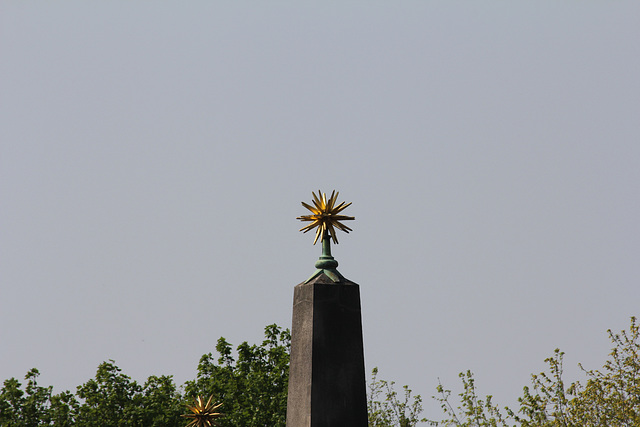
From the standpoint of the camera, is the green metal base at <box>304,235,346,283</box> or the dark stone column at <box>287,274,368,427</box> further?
the green metal base at <box>304,235,346,283</box>

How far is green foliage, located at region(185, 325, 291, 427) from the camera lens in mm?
28625

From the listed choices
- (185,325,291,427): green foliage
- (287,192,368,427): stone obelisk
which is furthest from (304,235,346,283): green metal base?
(185,325,291,427): green foliage

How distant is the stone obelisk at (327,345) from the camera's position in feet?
41.9

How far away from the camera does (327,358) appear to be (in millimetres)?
12930

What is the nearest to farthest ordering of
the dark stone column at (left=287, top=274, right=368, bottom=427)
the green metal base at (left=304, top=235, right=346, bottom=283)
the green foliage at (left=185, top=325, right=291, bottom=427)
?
the dark stone column at (left=287, top=274, right=368, bottom=427)
the green metal base at (left=304, top=235, right=346, bottom=283)
the green foliage at (left=185, top=325, right=291, bottom=427)

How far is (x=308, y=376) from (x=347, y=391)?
540mm

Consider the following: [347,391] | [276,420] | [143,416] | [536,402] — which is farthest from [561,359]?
[347,391]

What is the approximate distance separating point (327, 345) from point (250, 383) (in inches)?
664

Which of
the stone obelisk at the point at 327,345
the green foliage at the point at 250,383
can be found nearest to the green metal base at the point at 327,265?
the stone obelisk at the point at 327,345

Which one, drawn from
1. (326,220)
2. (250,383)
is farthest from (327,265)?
(250,383)

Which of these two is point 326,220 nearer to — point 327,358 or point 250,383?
point 327,358

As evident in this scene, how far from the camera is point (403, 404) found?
35.4m

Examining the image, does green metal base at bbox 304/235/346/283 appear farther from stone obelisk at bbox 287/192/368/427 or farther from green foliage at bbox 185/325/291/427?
green foliage at bbox 185/325/291/427

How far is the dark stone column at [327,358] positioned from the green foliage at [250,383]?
606 inches
